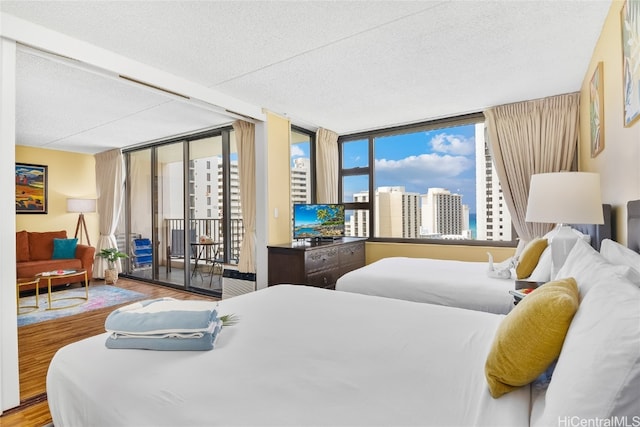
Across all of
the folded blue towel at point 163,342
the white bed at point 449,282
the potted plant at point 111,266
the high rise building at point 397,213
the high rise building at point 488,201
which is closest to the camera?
the folded blue towel at point 163,342

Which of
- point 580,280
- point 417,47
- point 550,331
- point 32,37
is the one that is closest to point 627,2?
point 417,47

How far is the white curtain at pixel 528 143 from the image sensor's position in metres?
3.53

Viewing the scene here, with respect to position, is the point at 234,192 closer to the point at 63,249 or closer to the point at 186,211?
the point at 186,211

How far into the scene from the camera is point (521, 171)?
3779mm

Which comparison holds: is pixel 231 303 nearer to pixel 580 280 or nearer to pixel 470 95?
pixel 580 280

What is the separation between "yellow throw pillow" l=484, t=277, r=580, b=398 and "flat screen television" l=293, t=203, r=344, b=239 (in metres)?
3.34

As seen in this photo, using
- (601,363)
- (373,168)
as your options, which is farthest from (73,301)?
(601,363)

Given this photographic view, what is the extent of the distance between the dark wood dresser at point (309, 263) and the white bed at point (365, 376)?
2094 millimetres

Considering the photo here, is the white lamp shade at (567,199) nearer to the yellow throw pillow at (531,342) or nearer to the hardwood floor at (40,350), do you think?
the yellow throw pillow at (531,342)

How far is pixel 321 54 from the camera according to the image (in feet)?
8.68

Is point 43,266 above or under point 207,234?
under

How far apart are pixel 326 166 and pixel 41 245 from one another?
4879 mm

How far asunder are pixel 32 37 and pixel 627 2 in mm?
3554

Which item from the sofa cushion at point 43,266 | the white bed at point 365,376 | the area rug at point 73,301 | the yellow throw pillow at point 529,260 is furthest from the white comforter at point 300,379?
the sofa cushion at point 43,266
